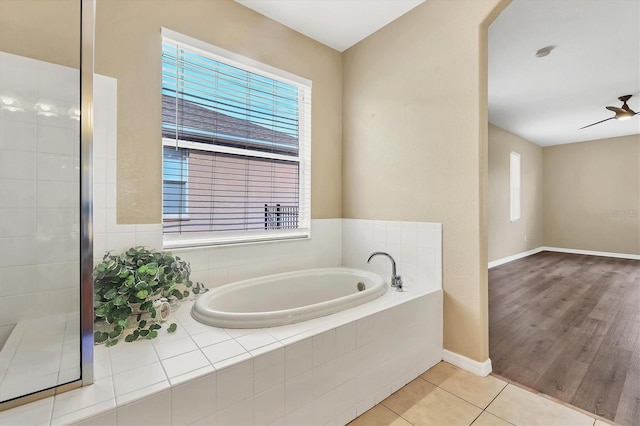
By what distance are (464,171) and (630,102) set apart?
4.48m

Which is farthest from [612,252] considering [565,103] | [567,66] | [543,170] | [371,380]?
[371,380]

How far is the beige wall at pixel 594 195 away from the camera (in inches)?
232

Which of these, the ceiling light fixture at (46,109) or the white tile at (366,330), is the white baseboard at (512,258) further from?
the ceiling light fixture at (46,109)

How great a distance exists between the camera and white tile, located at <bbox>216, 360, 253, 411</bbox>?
1.06 meters

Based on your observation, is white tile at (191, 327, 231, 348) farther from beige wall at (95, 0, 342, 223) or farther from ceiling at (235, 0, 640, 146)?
ceiling at (235, 0, 640, 146)

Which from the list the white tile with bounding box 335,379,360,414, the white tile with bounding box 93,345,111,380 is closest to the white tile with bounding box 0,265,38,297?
the white tile with bounding box 93,345,111,380

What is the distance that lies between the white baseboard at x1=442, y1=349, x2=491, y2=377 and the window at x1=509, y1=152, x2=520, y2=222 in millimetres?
4703

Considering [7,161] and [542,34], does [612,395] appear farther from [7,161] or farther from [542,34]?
[7,161]

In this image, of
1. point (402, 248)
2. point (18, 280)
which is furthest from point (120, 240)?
point (402, 248)

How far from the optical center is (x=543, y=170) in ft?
23.1

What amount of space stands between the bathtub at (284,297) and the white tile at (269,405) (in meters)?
0.30

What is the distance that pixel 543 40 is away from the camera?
2.63 metres

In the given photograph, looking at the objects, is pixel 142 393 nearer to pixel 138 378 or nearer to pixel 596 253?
pixel 138 378

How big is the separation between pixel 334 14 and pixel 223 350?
8.52ft
